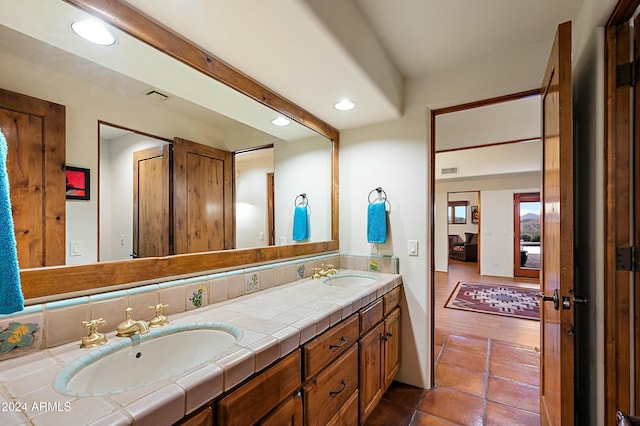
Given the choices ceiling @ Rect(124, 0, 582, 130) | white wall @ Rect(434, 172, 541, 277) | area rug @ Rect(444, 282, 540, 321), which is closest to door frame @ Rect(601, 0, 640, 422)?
ceiling @ Rect(124, 0, 582, 130)

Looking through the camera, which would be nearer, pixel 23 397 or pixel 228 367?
pixel 23 397

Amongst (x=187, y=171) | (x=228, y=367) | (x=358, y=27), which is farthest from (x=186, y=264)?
(x=358, y=27)

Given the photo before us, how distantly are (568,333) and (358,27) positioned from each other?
1.70 meters

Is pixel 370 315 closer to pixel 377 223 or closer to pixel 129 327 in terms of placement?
pixel 377 223

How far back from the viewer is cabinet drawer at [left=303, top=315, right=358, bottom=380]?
114cm

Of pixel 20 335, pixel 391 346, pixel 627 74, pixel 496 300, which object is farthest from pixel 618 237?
pixel 496 300

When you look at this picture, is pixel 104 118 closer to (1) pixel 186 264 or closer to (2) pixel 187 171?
(2) pixel 187 171

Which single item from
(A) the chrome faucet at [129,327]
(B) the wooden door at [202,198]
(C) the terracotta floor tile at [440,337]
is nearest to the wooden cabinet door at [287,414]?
(A) the chrome faucet at [129,327]

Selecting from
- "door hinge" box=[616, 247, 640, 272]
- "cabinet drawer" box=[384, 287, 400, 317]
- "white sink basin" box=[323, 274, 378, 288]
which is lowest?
"cabinet drawer" box=[384, 287, 400, 317]

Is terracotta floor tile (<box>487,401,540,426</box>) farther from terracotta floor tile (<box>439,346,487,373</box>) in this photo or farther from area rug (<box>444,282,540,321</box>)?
area rug (<box>444,282,540,321</box>)

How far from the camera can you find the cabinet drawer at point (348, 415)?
4.39ft

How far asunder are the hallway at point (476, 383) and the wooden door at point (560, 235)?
0.56 m

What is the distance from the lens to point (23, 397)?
0.67 metres

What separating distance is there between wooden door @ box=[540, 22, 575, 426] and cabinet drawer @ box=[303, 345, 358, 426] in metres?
0.89
